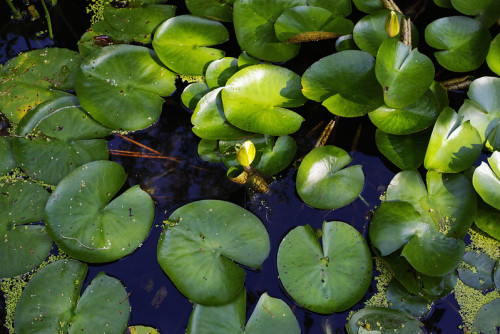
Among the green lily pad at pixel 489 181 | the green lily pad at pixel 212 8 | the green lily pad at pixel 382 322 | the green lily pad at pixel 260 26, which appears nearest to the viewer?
the green lily pad at pixel 382 322

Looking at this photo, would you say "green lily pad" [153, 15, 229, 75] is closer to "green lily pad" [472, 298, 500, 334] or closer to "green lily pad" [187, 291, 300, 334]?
"green lily pad" [187, 291, 300, 334]

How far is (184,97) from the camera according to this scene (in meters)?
2.13

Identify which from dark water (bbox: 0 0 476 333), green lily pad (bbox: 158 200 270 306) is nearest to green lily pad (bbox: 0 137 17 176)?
dark water (bbox: 0 0 476 333)

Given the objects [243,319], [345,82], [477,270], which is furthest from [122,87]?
[477,270]

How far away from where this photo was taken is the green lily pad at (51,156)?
1.96 metres

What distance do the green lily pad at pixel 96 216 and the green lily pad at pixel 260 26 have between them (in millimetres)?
948

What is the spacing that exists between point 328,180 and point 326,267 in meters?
0.40

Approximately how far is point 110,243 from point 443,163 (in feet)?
5.01

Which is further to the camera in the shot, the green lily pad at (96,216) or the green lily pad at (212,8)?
the green lily pad at (212,8)

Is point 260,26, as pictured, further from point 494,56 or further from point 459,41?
point 494,56

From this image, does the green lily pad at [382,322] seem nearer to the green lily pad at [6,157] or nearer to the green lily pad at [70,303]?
the green lily pad at [70,303]

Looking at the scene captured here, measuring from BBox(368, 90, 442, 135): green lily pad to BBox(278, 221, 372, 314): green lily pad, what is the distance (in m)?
0.53

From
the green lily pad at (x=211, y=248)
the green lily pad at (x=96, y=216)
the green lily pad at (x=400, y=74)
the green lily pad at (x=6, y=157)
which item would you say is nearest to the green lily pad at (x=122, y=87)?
the green lily pad at (x=96, y=216)

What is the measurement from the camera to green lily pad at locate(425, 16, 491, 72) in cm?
205
